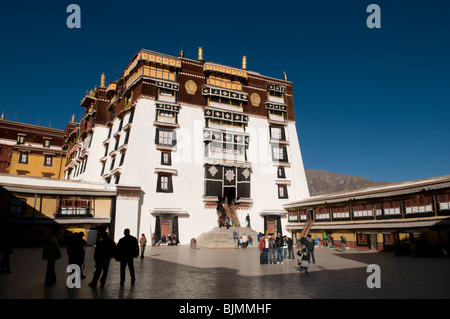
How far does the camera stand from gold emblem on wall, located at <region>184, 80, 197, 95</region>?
38.9m

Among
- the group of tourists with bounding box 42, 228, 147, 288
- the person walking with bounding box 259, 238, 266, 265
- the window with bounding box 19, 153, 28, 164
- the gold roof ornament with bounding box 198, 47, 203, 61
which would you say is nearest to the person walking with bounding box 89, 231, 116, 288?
the group of tourists with bounding box 42, 228, 147, 288

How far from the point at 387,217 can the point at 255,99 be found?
23514 millimetres

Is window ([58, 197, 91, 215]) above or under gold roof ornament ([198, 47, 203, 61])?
under

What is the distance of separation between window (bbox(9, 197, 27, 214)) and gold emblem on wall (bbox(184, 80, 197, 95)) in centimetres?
2125

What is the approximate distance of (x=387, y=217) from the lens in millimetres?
24984

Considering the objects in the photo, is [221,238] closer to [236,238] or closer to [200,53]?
[236,238]

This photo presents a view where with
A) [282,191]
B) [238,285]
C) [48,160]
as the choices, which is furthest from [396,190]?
[48,160]

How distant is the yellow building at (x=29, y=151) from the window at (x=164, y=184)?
2634 cm

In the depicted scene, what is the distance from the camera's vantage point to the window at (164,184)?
3425 cm

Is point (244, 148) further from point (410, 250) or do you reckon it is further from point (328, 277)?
point (328, 277)

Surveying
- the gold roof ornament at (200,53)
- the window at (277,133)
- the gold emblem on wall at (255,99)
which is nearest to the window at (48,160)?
the gold roof ornament at (200,53)

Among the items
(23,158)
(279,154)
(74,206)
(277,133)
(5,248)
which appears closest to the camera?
(5,248)

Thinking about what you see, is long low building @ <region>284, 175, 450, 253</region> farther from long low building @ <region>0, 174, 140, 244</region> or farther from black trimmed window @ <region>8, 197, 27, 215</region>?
black trimmed window @ <region>8, 197, 27, 215</region>
